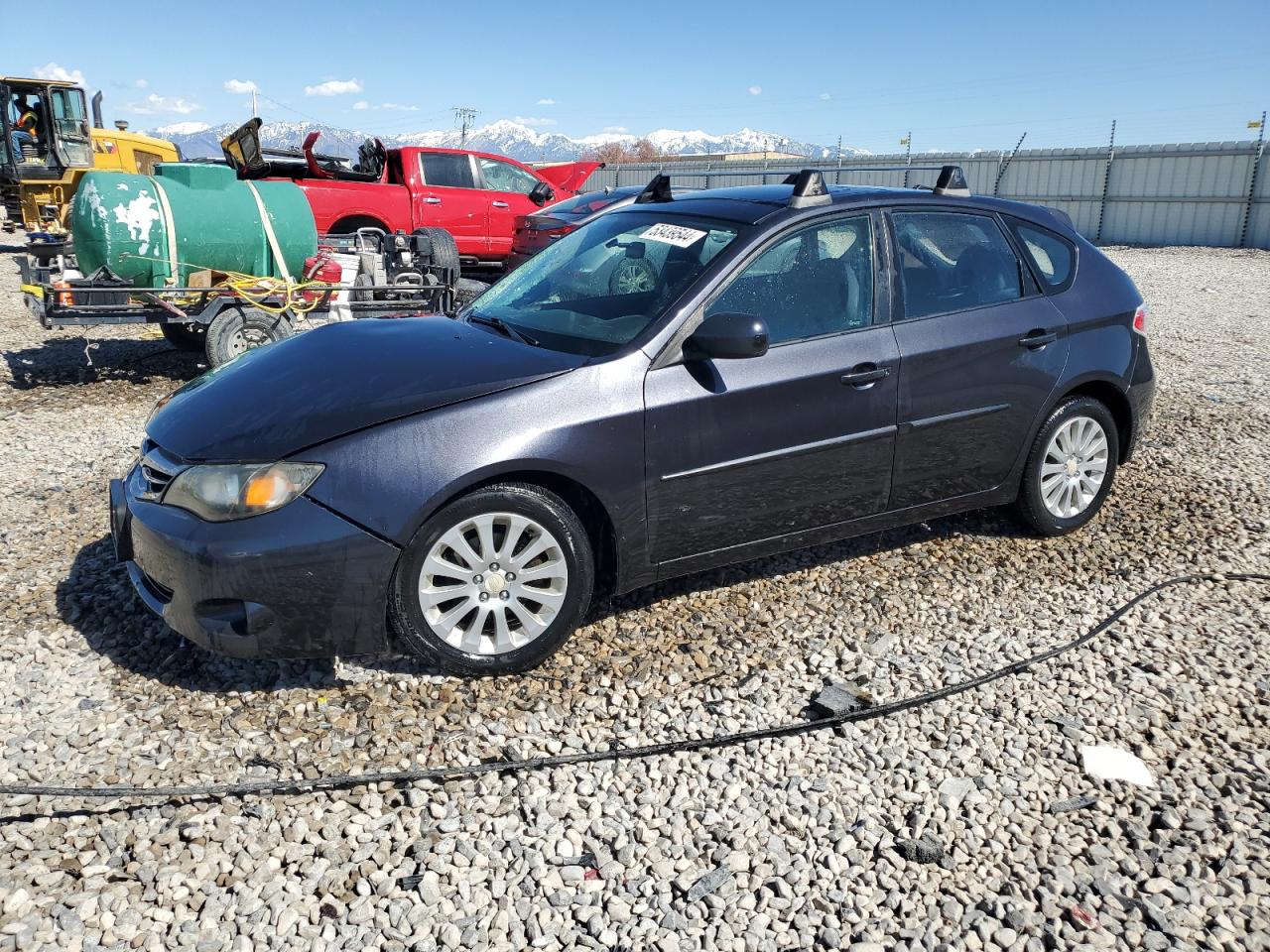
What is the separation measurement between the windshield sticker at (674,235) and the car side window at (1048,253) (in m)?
1.72

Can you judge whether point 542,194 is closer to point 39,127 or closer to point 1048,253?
point 1048,253

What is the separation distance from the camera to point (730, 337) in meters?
3.71

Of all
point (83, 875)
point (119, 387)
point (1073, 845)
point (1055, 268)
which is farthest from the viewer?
point (119, 387)

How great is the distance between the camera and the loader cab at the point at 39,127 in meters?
20.2

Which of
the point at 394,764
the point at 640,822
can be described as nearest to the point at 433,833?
the point at 394,764

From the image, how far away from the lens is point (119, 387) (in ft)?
27.9

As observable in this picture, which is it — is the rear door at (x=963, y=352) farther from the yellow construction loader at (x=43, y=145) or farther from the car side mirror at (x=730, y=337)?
the yellow construction loader at (x=43, y=145)

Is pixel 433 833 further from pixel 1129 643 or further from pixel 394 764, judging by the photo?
pixel 1129 643

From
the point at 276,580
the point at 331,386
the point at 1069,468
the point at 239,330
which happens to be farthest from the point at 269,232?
the point at 1069,468

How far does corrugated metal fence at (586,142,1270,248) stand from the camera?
74.9ft

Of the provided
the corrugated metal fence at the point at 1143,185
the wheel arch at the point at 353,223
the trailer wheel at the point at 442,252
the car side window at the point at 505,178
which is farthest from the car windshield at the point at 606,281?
the corrugated metal fence at the point at 1143,185

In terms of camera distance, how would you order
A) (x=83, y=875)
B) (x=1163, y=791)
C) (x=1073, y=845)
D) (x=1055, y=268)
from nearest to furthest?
(x=83, y=875)
(x=1073, y=845)
(x=1163, y=791)
(x=1055, y=268)

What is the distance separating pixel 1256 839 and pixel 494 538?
2529 millimetres

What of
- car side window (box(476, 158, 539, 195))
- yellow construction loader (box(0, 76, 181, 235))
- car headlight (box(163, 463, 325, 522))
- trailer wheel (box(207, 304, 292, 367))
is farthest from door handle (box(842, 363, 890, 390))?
yellow construction loader (box(0, 76, 181, 235))
